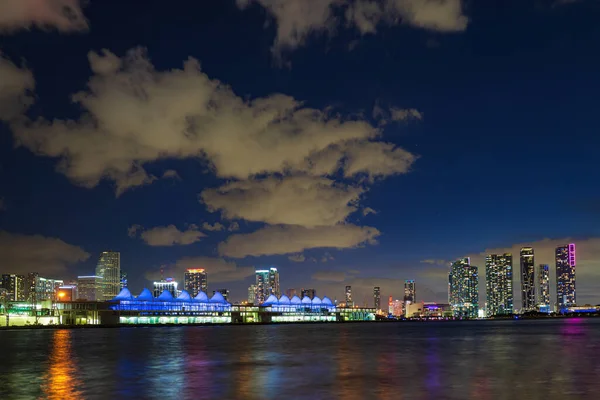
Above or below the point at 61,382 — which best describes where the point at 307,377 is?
below

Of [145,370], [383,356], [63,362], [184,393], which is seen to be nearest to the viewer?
[184,393]

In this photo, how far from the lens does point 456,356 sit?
76.4 m

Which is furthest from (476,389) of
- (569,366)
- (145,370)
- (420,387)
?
(145,370)

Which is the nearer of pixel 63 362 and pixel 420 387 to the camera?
pixel 420 387

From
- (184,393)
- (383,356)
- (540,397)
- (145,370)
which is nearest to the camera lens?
(540,397)

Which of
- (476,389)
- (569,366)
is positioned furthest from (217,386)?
(569,366)

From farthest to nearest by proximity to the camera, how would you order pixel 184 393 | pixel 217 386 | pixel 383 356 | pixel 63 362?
pixel 383 356, pixel 63 362, pixel 217 386, pixel 184 393

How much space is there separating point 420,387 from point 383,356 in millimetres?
31959

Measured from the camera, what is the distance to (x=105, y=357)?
7812 centimetres

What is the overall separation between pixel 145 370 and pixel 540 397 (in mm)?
36466

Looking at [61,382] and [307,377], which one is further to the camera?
[307,377]

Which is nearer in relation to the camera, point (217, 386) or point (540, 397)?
point (540, 397)

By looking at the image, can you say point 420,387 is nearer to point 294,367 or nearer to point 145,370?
point 294,367

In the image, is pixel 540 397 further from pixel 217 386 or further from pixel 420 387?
pixel 217 386
